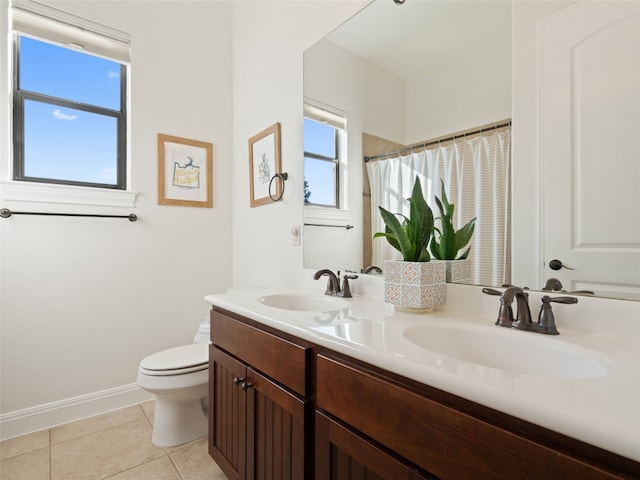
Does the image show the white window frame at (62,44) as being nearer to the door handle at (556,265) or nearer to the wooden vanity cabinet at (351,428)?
the wooden vanity cabinet at (351,428)

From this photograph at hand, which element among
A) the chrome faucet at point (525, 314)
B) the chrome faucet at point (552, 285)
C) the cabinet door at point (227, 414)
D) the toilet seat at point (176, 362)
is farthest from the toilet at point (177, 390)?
the chrome faucet at point (552, 285)

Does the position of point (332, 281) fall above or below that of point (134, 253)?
below

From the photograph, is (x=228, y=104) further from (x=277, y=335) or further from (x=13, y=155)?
(x=277, y=335)

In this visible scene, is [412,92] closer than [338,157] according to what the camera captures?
Yes

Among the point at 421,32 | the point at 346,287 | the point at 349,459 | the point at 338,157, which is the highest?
the point at 421,32

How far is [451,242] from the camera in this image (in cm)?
115

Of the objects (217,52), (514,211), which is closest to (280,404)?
(514,211)

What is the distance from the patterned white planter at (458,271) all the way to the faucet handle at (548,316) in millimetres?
269

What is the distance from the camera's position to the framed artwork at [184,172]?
2.28 metres

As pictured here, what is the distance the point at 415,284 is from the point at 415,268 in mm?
51

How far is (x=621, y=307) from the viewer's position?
2.64 feet

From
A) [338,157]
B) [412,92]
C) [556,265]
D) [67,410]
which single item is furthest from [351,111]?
[67,410]

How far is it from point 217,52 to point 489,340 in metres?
2.69

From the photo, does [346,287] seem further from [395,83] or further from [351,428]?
[395,83]
